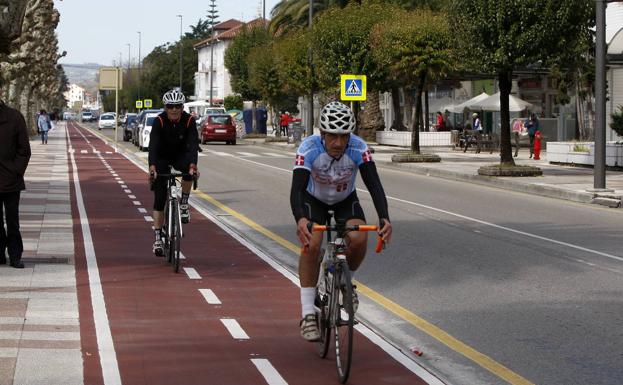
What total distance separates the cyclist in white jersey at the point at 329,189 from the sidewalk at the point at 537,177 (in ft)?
48.8

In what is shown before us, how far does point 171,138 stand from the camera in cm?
1267

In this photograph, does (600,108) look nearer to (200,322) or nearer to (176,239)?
(176,239)

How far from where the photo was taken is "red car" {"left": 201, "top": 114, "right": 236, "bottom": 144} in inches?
2325

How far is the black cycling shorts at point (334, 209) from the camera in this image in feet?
25.7

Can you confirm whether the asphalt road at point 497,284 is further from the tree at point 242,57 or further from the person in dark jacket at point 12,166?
the tree at point 242,57

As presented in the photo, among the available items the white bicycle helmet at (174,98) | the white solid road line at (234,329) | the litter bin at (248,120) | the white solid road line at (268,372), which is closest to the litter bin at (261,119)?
the litter bin at (248,120)

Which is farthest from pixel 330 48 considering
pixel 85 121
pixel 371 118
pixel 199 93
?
pixel 85 121

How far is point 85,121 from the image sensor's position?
173m

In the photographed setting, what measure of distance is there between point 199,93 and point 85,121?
30180 mm

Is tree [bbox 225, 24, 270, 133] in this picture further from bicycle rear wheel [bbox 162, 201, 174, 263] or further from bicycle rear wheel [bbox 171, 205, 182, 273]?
bicycle rear wheel [bbox 171, 205, 182, 273]

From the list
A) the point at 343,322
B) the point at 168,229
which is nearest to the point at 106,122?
the point at 168,229

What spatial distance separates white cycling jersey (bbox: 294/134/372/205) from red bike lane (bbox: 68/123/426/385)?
1.12 m

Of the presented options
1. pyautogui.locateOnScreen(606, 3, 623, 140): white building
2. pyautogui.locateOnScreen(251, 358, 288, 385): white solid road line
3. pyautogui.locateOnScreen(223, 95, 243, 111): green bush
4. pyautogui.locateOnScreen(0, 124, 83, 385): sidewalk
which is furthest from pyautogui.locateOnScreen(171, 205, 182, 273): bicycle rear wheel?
pyautogui.locateOnScreen(223, 95, 243, 111): green bush

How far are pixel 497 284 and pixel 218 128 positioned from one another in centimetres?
4835
